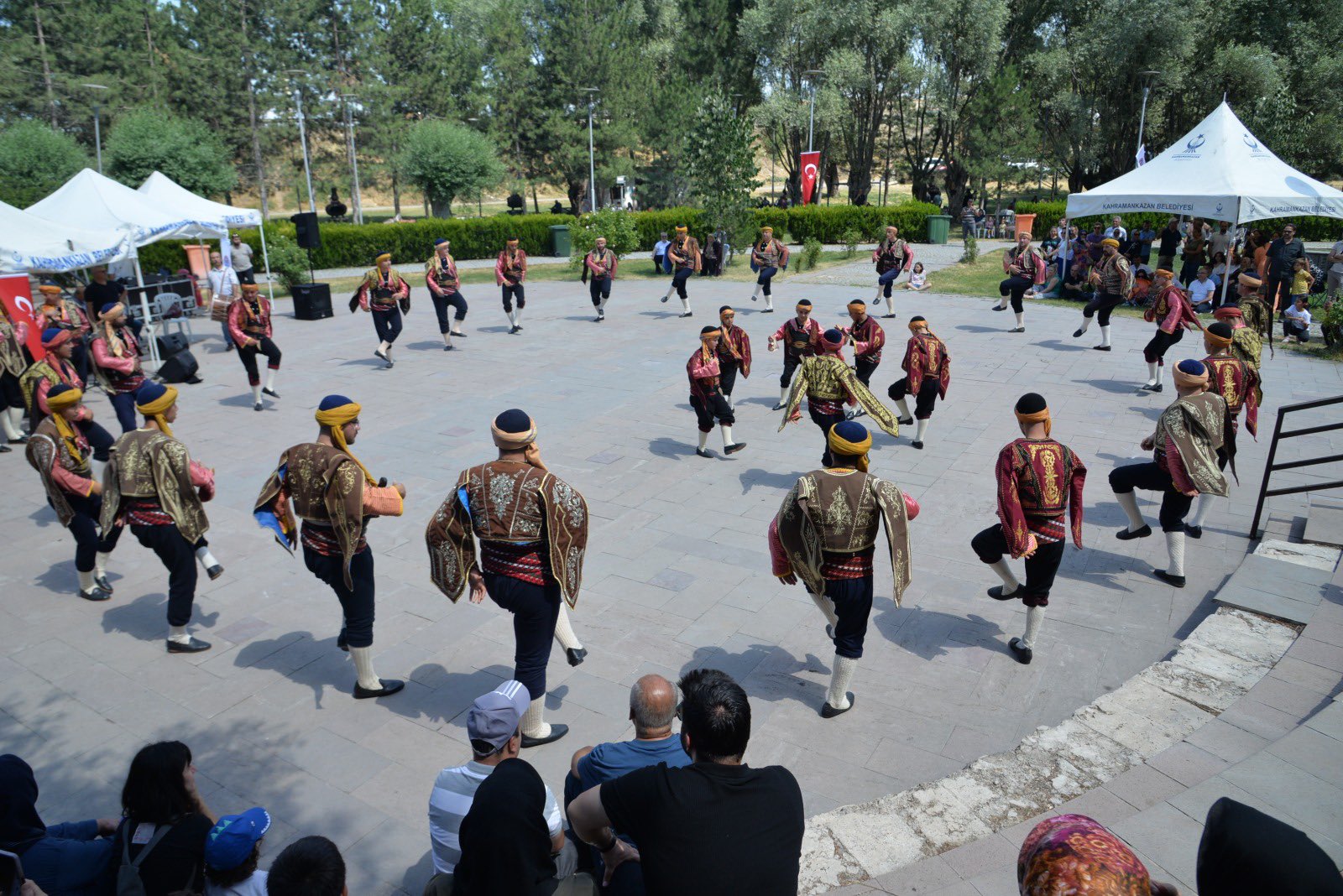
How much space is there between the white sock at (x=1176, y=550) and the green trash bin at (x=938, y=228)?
26.3m

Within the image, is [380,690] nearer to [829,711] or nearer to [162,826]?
[162,826]

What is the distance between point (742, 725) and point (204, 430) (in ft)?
34.9

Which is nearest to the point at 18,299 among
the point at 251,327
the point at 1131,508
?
the point at 251,327

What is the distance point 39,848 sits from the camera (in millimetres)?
3270

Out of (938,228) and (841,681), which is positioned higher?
(938,228)

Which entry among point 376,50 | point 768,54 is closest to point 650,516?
point 768,54

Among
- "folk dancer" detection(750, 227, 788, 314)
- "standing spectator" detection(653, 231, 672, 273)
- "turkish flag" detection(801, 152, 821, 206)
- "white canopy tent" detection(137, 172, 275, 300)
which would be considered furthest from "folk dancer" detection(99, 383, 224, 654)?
"turkish flag" detection(801, 152, 821, 206)

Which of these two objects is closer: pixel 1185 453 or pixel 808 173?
pixel 1185 453

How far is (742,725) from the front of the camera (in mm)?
2838

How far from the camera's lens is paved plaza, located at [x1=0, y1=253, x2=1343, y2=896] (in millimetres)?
4875

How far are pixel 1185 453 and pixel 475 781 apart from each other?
5.86 metres

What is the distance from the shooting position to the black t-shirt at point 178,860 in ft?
10.2

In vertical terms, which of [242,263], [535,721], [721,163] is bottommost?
[535,721]

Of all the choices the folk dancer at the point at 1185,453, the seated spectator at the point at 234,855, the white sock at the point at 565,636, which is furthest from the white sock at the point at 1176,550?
the seated spectator at the point at 234,855
